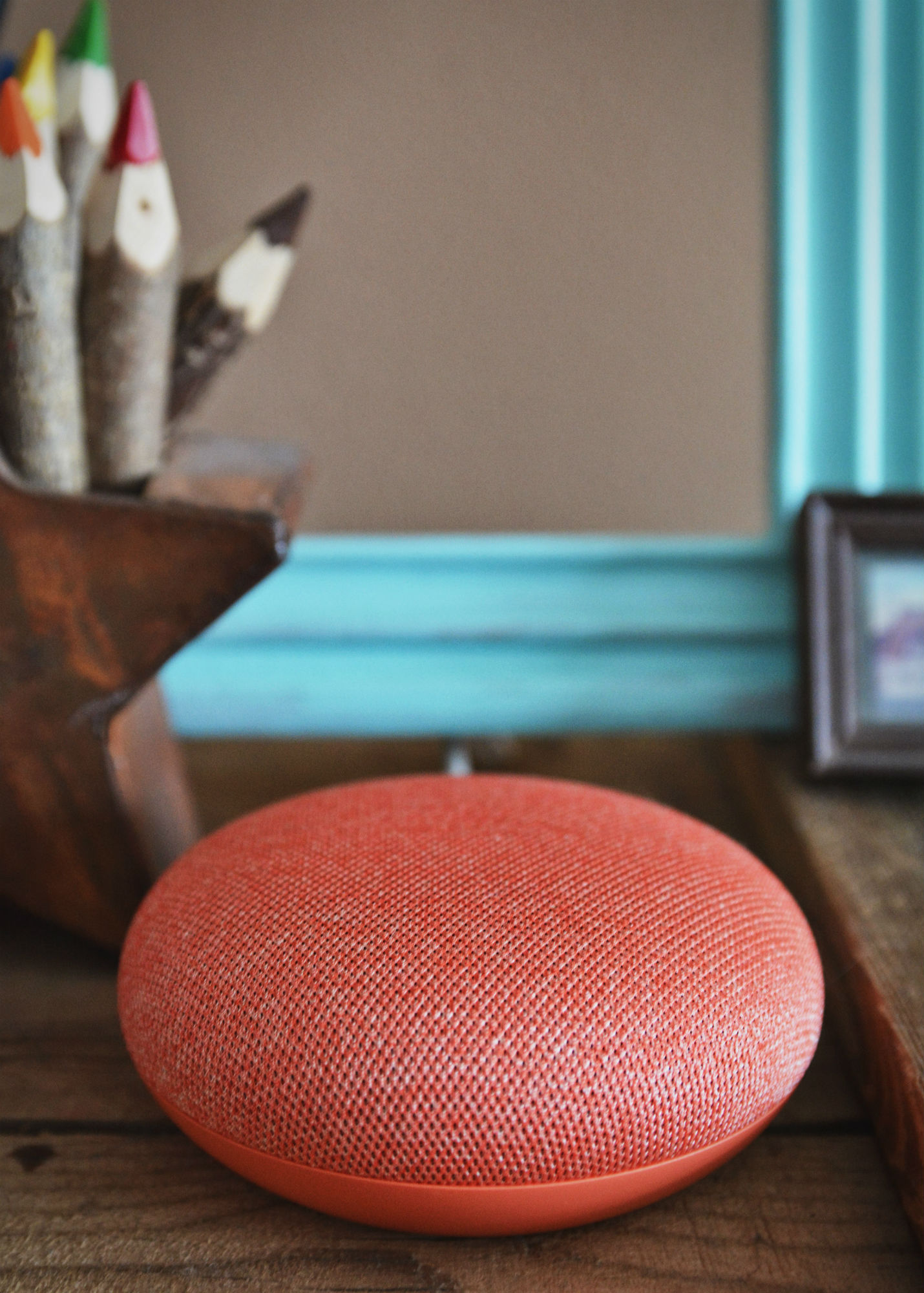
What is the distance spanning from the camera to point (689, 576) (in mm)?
682

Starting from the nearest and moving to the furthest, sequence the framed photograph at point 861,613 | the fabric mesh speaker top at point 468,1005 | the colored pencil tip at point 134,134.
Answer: the fabric mesh speaker top at point 468,1005 → the colored pencil tip at point 134,134 → the framed photograph at point 861,613

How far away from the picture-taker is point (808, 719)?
559mm

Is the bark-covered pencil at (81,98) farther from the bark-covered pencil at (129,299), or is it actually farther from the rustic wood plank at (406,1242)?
the rustic wood plank at (406,1242)

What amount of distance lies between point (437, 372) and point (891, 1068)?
487 mm

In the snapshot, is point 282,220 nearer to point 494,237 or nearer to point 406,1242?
point 494,237

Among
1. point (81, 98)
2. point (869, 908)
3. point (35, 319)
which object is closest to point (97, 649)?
point (35, 319)

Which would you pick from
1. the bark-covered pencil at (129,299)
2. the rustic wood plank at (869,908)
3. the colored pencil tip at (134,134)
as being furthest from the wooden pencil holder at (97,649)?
the rustic wood plank at (869,908)

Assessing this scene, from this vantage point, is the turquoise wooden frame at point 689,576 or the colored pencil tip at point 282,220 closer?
the colored pencil tip at point 282,220

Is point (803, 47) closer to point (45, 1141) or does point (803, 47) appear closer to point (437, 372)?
point (437, 372)

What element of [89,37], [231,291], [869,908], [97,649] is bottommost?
[869,908]

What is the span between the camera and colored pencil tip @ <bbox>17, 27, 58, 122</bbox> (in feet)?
1.36

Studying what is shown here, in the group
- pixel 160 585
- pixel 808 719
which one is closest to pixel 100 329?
pixel 160 585

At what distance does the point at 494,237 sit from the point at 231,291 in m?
0.25

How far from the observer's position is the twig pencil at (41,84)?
413 millimetres
